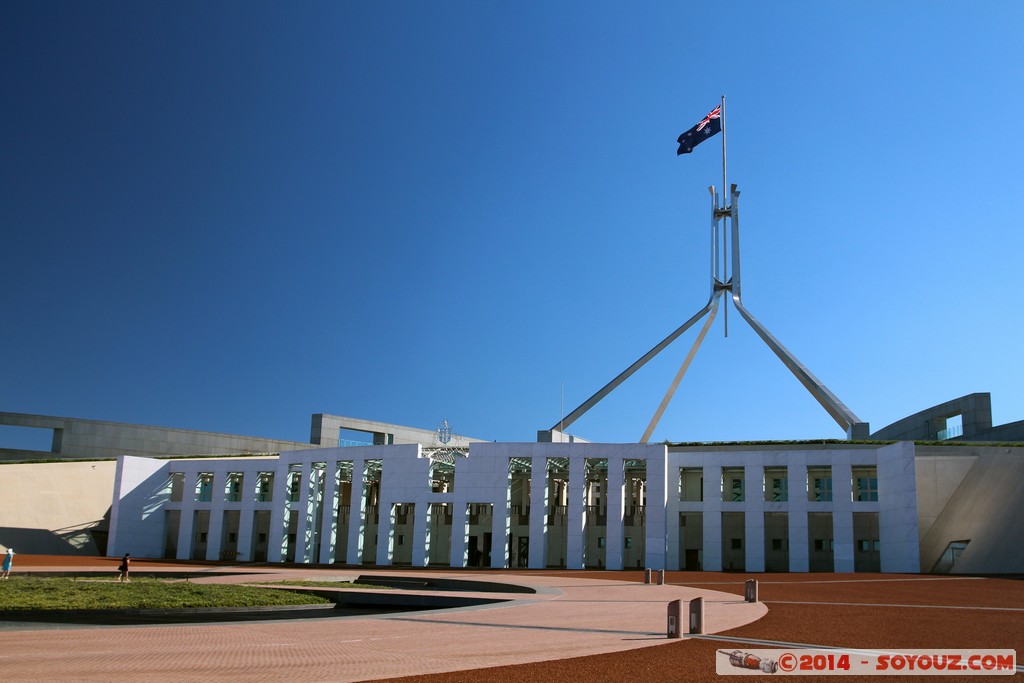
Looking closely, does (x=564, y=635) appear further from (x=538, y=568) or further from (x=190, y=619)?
(x=538, y=568)

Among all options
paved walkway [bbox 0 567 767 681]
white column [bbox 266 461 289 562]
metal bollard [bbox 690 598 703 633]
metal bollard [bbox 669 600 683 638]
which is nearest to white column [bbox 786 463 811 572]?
paved walkway [bbox 0 567 767 681]

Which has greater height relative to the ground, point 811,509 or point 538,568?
point 811,509

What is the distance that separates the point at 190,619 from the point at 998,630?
15.4m

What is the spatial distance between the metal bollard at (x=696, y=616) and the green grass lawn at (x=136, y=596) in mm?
10657

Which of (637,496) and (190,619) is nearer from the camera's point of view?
(190,619)

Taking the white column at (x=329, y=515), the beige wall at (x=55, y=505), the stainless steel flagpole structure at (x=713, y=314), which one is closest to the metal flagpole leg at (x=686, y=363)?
the stainless steel flagpole structure at (x=713, y=314)

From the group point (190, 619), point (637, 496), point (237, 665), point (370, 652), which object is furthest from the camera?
point (637, 496)

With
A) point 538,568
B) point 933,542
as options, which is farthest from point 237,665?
point 933,542

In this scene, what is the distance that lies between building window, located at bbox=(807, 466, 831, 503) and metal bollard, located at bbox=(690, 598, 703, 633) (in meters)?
35.1

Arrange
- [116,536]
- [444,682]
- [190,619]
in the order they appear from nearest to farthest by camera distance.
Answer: [444,682], [190,619], [116,536]

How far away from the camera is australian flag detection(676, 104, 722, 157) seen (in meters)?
58.3

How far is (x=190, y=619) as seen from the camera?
18812 mm

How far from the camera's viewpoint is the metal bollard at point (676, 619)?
14.4m

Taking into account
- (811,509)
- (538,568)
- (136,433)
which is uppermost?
(136,433)
